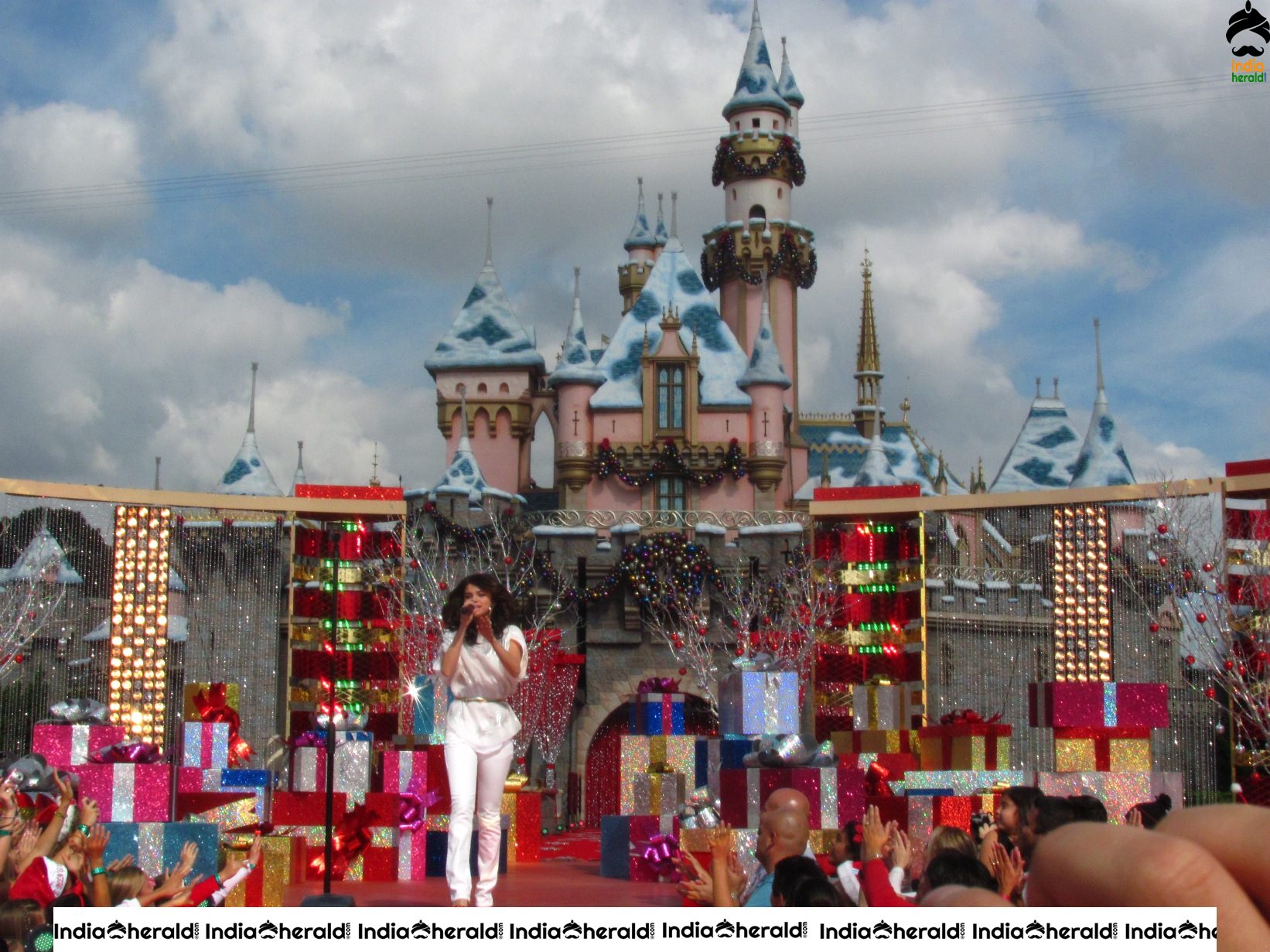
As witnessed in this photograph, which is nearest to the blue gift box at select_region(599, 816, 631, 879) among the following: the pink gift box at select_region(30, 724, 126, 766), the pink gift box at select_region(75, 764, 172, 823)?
the pink gift box at select_region(75, 764, 172, 823)

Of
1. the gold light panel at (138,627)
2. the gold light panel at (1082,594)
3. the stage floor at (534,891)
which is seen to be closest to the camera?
the stage floor at (534,891)

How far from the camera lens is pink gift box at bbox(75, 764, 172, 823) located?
10328 millimetres

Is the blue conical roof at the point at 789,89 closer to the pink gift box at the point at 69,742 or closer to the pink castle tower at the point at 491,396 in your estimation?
the pink castle tower at the point at 491,396

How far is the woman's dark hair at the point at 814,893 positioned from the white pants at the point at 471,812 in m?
2.45

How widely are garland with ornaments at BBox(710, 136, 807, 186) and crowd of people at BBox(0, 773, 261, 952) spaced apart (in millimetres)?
30455

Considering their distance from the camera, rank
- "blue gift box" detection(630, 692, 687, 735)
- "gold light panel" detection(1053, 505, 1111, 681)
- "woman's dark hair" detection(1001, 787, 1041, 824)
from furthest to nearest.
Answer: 1. "gold light panel" detection(1053, 505, 1111, 681)
2. "blue gift box" detection(630, 692, 687, 735)
3. "woman's dark hair" detection(1001, 787, 1041, 824)

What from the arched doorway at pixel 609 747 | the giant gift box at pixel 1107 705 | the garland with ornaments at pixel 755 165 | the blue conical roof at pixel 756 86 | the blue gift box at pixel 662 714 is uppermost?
the blue conical roof at pixel 756 86

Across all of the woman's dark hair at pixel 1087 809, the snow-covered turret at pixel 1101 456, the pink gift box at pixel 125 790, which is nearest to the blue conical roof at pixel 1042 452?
the snow-covered turret at pixel 1101 456

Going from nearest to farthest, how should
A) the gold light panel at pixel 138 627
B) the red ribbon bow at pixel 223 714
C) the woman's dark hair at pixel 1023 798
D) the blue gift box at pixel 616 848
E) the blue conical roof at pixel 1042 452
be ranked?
the woman's dark hair at pixel 1023 798 < the blue gift box at pixel 616 848 < the red ribbon bow at pixel 223 714 < the gold light panel at pixel 138 627 < the blue conical roof at pixel 1042 452

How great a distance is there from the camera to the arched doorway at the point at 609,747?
89.0 ft

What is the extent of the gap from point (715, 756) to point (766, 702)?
0.92 meters

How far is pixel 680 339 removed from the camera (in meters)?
31.7

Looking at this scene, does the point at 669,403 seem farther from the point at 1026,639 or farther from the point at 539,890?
the point at 539,890

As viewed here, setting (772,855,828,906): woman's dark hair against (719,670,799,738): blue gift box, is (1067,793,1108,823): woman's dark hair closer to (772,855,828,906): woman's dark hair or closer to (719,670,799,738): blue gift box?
(772,855,828,906): woman's dark hair
